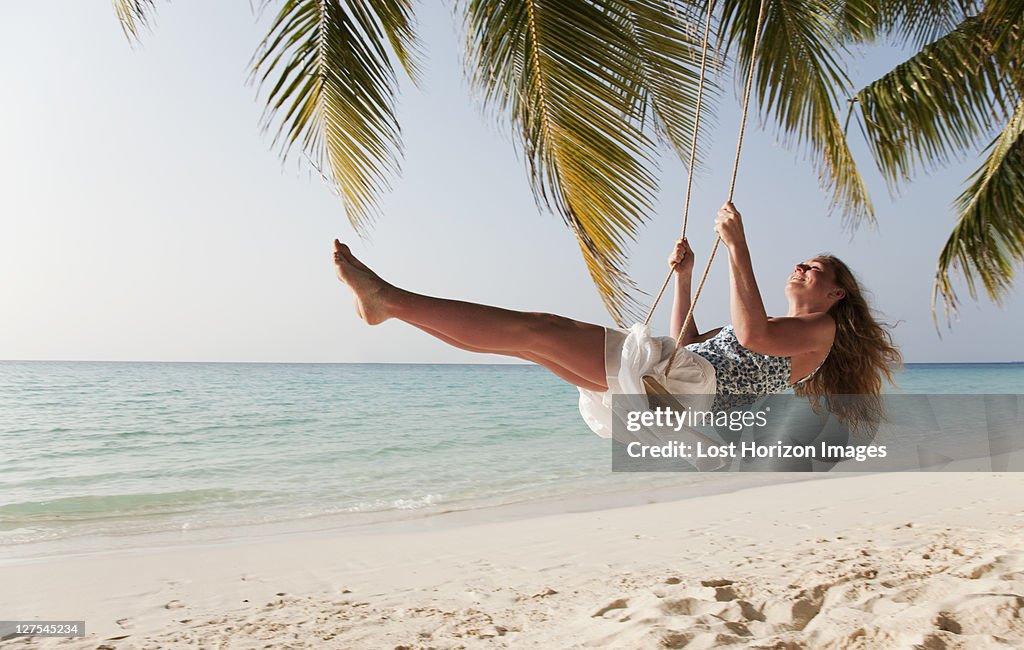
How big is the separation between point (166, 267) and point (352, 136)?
75.0 ft

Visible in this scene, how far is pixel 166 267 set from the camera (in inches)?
925

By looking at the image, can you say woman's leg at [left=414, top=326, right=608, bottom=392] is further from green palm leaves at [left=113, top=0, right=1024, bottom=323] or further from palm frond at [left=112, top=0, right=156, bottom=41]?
palm frond at [left=112, top=0, right=156, bottom=41]

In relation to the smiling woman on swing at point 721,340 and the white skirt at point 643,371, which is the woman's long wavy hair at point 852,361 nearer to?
the smiling woman on swing at point 721,340

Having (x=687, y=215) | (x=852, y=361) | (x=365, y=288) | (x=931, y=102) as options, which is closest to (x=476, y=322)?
(x=365, y=288)

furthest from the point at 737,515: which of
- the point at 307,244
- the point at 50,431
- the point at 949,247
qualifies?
the point at 307,244

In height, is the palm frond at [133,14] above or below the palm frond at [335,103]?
above

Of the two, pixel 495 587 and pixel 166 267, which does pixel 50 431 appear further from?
pixel 166 267

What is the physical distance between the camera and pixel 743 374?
7.77 ft

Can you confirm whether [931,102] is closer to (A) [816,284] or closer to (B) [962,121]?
(B) [962,121]

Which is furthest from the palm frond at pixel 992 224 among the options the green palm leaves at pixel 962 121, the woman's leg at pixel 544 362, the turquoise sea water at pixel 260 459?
the woman's leg at pixel 544 362

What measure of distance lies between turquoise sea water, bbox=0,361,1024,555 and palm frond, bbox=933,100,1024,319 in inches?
125

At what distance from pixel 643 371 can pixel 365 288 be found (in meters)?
0.79

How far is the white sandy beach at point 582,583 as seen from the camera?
2.52 m

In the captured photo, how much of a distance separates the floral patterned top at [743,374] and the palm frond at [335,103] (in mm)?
1419
